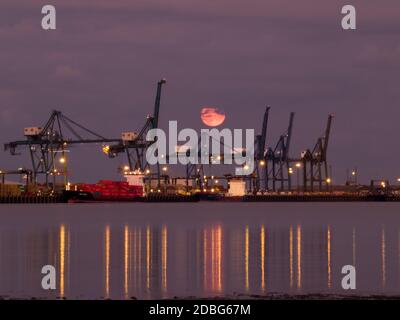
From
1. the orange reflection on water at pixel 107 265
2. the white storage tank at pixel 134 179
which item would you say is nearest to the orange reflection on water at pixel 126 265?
the orange reflection on water at pixel 107 265

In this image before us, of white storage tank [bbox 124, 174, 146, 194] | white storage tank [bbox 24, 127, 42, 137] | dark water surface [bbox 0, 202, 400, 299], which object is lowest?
dark water surface [bbox 0, 202, 400, 299]

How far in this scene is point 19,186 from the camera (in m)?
186

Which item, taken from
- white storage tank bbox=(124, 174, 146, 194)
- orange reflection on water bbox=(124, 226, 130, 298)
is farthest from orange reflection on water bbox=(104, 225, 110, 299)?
white storage tank bbox=(124, 174, 146, 194)

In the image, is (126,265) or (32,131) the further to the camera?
(32,131)

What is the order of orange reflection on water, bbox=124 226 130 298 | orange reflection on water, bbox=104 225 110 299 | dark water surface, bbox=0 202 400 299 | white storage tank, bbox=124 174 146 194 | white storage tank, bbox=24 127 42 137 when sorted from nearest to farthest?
orange reflection on water, bbox=104 225 110 299 → orange reflection on water, bbox=124 226 130 298 → dark water surface, bbox=0 202 400 299 → white storage tank, bbox=24 127 42 137 → white storage tank, bbox=124 174 146 194

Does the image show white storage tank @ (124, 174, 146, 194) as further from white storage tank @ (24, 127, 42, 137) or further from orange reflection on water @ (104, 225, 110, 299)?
orange reflection on water @ (104, 225, 110, 299)

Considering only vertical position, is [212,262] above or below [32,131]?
below

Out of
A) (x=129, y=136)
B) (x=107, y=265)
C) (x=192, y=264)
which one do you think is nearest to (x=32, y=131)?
(x=129, y=136)

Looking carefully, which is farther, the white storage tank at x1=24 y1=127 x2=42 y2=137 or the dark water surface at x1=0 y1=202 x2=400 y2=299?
the white storage tank at x1=24 y1=127 x2=42 y2=137

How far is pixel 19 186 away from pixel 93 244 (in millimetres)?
143744

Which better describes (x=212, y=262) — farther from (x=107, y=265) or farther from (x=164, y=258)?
(x=107, y=265)

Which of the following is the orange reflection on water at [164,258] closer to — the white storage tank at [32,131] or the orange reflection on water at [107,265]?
the orange reflection on water at [107,265]
